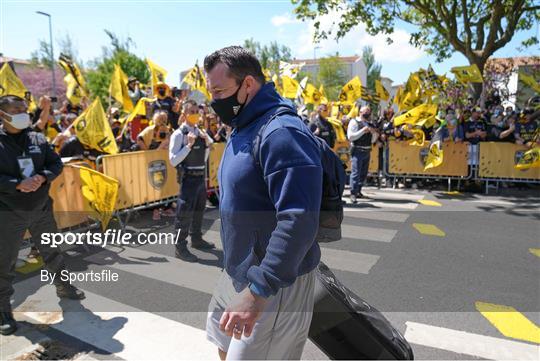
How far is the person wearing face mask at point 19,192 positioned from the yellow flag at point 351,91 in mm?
8764

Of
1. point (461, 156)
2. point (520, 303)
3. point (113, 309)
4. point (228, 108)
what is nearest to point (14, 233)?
point (113, 309)

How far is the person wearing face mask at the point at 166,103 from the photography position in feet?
29.8

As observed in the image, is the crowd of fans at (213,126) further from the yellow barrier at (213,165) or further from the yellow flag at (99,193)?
the yellow flag at (99,193)

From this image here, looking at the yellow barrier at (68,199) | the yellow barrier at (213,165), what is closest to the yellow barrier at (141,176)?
the yellow barrier at (68,199)

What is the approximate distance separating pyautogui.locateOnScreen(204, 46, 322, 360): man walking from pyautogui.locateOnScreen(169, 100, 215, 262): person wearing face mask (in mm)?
3604

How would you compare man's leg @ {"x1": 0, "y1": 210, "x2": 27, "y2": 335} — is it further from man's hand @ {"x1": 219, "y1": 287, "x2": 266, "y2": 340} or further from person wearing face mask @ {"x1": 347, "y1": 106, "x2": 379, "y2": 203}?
person wearing face mask @ {"x1": 347, "y1": 106, "x2": 379, "y2": 203}

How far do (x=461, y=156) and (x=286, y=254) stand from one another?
10.2 m

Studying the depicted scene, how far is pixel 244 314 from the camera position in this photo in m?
1.66

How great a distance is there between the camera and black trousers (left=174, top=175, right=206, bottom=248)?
5.57 meters

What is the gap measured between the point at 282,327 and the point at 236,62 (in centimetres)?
120

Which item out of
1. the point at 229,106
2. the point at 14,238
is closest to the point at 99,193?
the point at 14,238

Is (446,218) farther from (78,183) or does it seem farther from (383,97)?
(78,183)

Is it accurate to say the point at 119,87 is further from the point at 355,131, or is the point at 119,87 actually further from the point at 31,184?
the point at 31,184

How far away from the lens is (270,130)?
168cm
